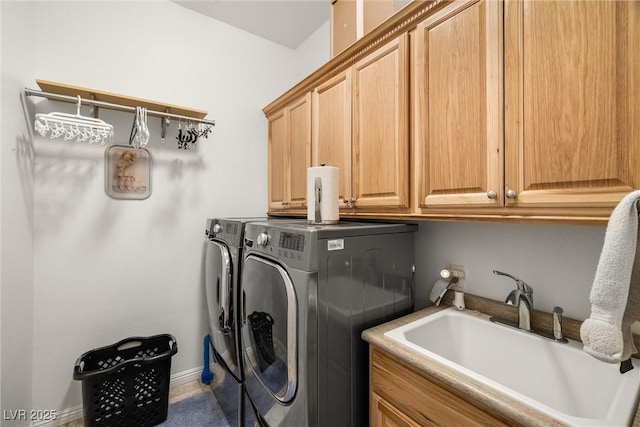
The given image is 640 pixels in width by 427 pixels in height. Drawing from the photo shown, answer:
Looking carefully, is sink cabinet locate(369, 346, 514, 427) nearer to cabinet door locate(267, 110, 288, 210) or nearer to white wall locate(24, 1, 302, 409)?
cabinet door locate(267, 110, 288, 210)

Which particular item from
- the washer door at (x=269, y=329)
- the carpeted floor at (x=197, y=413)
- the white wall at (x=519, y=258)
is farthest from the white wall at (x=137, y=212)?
the washer door at (x=269, y=329)

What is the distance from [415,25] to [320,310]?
1.35 m

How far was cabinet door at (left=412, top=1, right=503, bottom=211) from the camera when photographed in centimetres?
98

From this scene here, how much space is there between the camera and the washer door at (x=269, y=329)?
1.13 meters

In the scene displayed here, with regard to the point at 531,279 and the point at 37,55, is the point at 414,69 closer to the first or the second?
the point at 531,279

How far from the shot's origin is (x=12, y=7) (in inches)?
54.4

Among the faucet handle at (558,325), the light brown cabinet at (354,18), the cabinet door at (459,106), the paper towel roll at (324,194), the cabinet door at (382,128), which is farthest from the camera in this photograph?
the light brown cabinet at (354,18)

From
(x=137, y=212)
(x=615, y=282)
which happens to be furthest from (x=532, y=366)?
(x=137, y=212)

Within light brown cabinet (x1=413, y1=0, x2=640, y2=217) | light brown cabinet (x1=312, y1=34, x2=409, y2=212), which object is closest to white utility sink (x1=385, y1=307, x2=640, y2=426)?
light brown cabinet (x1=413, y1=0, x2=640, y2=217)

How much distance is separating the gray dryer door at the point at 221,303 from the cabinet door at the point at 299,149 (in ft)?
2.23

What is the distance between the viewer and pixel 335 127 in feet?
5.62

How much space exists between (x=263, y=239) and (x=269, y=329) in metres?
0.44

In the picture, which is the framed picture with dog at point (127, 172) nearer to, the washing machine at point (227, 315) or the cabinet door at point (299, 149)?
the washing machine at point (227, 315)

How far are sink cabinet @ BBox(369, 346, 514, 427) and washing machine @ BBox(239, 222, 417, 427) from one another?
12cm
